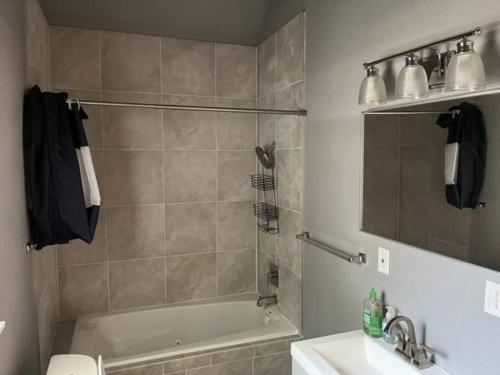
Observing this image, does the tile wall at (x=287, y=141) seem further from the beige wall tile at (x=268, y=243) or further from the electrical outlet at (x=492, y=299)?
the electrical outlet at (x=492, y=299)

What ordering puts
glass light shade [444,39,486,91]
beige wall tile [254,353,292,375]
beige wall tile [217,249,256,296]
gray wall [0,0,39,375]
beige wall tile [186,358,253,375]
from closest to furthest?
glass light shade [444,39,486,91]
gray wall [0,0,39,375]
beige wall tile [186,358,253,375]
beige wall tile [254,353,292,375]
beige wall tile [217,249,256,296]

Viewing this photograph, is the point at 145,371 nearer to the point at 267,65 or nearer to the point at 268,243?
the point at 268,243

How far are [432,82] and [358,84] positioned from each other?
0.46 meters

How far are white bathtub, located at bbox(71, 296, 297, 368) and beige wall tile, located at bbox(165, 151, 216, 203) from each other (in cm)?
88

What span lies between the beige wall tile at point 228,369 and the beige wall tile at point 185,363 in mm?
32

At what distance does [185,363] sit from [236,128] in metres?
1.76

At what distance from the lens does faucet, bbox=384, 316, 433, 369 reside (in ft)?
4.66

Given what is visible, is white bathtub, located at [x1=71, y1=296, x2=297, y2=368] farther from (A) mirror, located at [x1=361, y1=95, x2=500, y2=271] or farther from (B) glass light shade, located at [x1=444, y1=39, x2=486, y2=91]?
(B) glass light shade, located at [x1=444, y1=39, x2=486, y2=91]

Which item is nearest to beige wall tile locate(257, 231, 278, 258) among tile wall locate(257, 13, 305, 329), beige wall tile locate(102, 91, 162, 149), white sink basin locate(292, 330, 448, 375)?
tile wall locate(257, 13, 305, 329)

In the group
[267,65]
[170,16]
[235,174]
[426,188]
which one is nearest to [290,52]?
[267,65]

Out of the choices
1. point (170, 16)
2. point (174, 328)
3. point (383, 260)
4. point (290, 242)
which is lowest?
point (174, 328)

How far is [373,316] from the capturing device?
1.64m

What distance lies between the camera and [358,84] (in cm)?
183

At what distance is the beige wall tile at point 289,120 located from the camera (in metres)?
2.40
